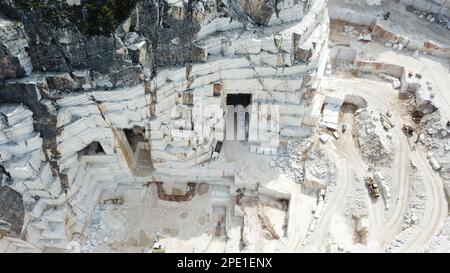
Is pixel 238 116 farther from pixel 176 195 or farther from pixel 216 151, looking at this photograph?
pixel 176 195

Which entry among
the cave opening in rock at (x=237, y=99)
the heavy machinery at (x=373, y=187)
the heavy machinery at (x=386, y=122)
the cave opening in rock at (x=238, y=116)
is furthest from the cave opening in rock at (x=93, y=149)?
the heavy machinery at (x=386, y=122)

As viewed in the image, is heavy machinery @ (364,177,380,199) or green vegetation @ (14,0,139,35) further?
heavy machinery @ (364,177,380,199)

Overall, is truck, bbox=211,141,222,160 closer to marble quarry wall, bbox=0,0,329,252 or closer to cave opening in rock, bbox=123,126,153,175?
marble quarry wall, bbox=0,0,329,252

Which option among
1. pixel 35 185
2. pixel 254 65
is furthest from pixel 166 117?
pixel 35 185

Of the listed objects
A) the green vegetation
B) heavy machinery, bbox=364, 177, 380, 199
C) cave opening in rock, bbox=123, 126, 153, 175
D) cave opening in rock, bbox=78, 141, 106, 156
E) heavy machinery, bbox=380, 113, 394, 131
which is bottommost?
heavy machinery, bbox=364, 177, 380, 199

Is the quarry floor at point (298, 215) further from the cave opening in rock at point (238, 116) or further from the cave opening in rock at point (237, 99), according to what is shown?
the cave opening in rock at point (237, 99)

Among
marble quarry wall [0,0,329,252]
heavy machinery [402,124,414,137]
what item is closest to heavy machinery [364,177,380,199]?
heavy machinery [402,124,414,137]
